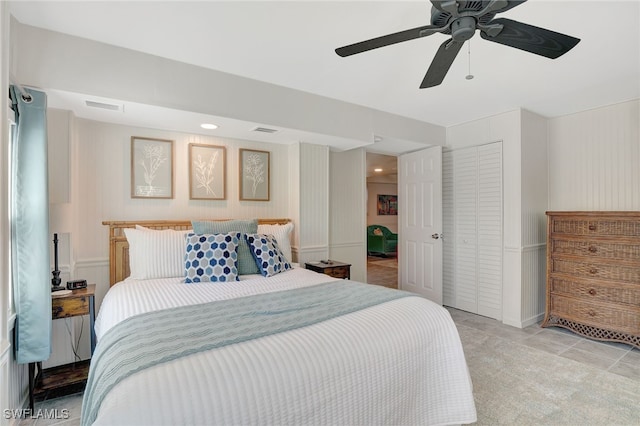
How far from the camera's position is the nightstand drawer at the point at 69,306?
7.14 ft

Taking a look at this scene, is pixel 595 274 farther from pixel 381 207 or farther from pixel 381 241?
pixel 381 207

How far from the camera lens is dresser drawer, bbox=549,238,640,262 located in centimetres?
296

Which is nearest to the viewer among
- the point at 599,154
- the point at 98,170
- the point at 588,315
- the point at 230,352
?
the point at 230,352

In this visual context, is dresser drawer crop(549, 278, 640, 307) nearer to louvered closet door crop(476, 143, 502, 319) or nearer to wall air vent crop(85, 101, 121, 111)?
louvered closet door crop(476, 143, 502, 319)

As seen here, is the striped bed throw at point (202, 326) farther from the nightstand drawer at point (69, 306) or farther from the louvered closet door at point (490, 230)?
the louvered closet door at point (490, 230)

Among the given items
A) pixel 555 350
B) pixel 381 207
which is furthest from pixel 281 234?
pixel 381 207

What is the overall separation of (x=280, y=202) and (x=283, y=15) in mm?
2171

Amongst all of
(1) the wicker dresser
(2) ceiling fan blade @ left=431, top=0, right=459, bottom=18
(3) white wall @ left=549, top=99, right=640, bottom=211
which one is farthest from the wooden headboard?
(3) white wall @ left=549, top=99, right=640, bottom=211

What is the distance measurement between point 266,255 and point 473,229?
271cm

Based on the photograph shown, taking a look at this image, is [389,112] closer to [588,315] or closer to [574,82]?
[574,82]

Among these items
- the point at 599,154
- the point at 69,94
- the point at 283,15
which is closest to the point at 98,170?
the point at 69,94

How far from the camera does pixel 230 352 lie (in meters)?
1.24

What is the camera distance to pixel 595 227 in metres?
3.17

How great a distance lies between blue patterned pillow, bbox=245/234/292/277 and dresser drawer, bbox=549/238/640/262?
2929mm
